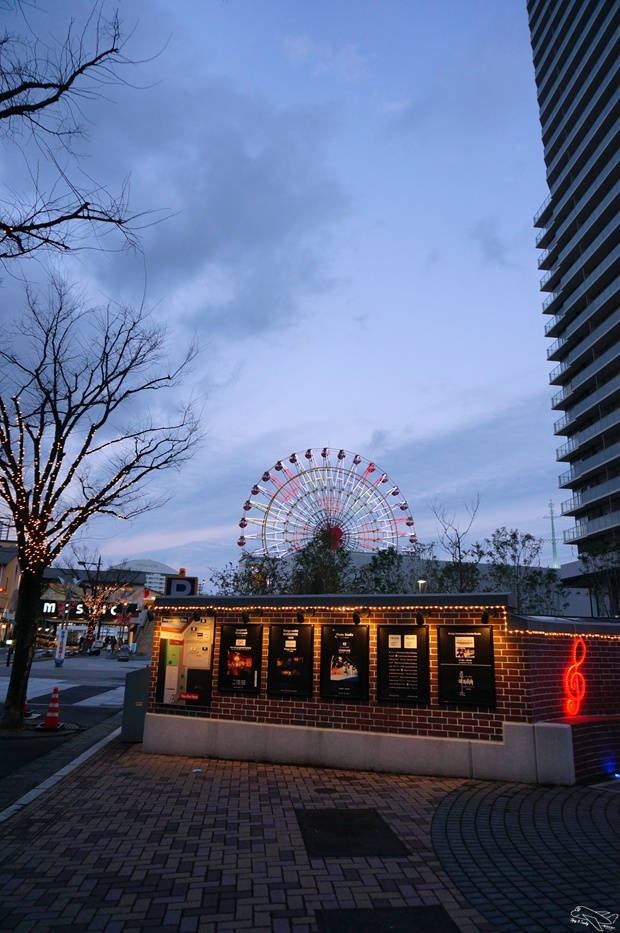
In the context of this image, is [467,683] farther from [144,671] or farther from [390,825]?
[144,671]

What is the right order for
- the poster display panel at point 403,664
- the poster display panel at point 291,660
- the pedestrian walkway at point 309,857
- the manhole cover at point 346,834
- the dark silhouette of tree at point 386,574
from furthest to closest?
the dark silhouette of tree at point 386,574 → the poster display panel at point 291,660 → the poster display panel at point 403,664 → the manhole cover at point 346,834 → the pedestrian walkway at point 309,857

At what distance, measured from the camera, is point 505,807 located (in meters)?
7.90

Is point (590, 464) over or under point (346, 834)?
over

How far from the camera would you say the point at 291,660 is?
1121 centimetres

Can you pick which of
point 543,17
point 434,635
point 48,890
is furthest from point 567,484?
point 48,890

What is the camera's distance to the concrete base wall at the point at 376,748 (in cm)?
921

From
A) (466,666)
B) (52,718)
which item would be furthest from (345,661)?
(52,718)

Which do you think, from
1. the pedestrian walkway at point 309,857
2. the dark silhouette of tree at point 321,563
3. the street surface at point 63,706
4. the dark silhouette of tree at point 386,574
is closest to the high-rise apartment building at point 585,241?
the dark silhouette of tree at point 386,574

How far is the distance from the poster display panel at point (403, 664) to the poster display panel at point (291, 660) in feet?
4.30

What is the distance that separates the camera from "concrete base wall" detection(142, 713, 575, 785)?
9.21 metres

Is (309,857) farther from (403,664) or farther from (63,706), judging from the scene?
(63,706)

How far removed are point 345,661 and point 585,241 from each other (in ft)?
221

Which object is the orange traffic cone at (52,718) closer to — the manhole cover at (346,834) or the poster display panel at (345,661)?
the poster display panel at (345,661)

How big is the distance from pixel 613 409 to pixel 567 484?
32.8 ft
